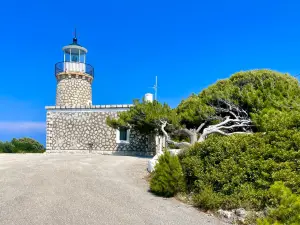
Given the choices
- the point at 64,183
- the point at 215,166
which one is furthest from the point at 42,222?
the point at 215,166

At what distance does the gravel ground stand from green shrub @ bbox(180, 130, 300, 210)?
71 cm

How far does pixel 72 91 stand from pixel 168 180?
53.0 feet

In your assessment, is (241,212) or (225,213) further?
(225,213)

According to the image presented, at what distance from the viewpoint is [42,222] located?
471 centimetres

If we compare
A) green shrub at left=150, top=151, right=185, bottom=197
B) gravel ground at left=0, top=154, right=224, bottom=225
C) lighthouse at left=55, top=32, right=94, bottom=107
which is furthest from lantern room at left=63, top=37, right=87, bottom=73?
green shrub at left=150, top=151, right=185, bottom=197

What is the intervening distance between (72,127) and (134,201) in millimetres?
14020

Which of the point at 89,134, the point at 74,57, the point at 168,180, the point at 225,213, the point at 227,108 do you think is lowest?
the point at 225,213

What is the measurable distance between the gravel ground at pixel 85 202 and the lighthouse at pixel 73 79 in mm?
12729

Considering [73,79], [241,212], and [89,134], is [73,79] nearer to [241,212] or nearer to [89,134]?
[89,134]

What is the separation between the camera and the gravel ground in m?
4.97

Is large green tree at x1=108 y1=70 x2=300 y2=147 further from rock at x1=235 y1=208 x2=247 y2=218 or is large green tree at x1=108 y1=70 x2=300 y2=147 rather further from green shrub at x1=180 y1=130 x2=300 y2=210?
rock at x1=235 y1=208 x2=247 y2=218

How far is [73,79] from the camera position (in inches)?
837

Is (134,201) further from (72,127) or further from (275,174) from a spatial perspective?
(72,127)

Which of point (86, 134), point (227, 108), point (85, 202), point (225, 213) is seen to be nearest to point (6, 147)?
point (86, 134)
